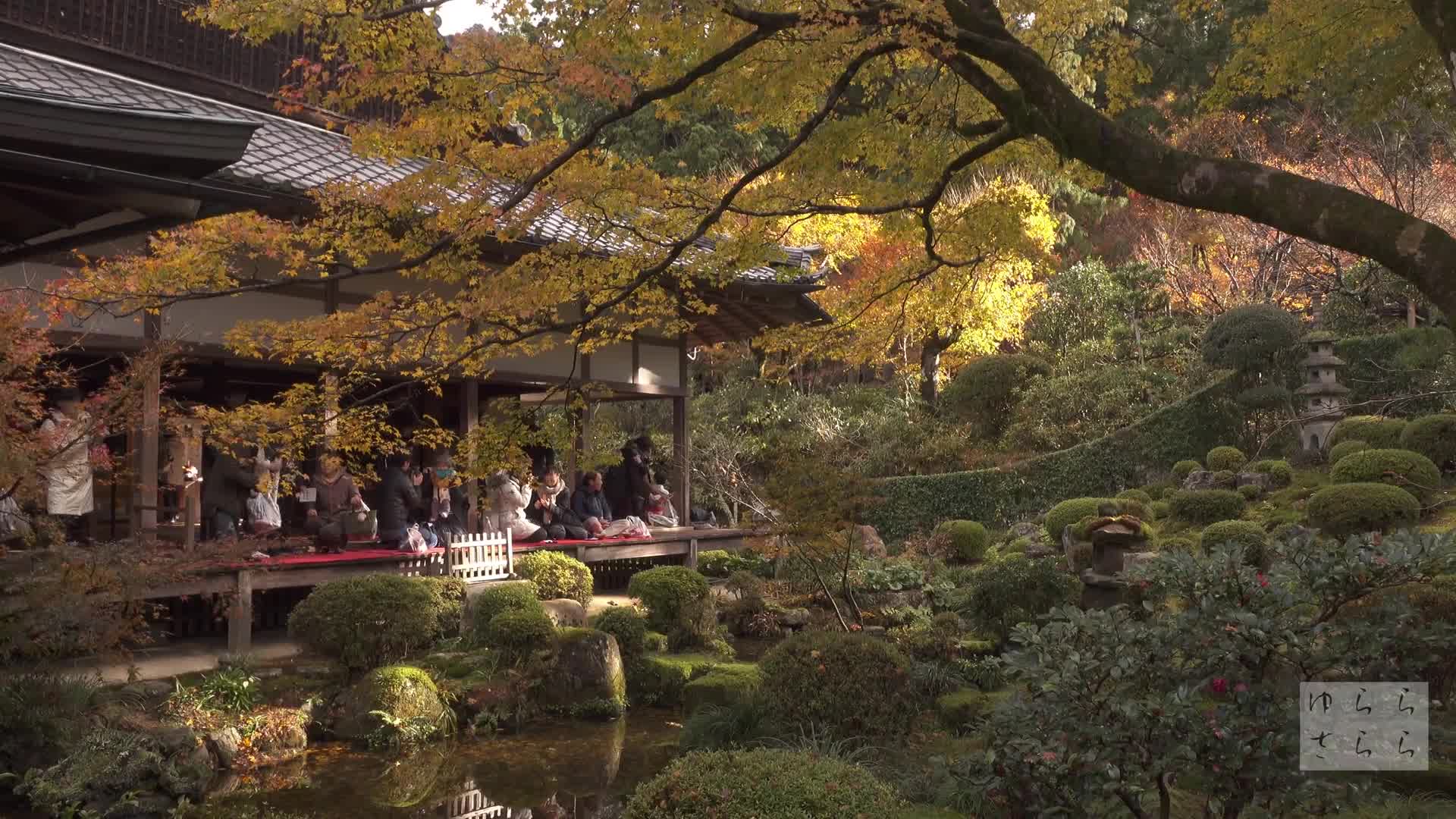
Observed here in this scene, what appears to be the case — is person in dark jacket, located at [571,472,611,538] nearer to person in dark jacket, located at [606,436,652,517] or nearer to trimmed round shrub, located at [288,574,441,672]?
person in dark jacket, located at [606,436,652,517]

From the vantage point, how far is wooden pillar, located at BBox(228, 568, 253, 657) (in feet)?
34.9

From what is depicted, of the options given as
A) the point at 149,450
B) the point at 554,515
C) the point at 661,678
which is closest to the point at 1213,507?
the point at 661,678

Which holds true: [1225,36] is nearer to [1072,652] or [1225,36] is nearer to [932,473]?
[932,473]

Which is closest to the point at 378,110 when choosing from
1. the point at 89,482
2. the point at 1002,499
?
the point at 89,482

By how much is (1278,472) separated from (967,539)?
15.1 feet

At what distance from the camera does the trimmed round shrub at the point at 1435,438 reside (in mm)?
14906

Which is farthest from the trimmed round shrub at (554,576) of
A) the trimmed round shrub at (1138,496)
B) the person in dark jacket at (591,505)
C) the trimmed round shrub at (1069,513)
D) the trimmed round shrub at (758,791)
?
the trimmed round shrub at (1138,496)

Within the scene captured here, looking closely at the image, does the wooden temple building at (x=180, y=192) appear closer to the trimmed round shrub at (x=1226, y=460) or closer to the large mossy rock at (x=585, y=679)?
the large mossy rock at (x=585, y=679)

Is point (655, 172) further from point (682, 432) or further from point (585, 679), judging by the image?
point (682, 432)

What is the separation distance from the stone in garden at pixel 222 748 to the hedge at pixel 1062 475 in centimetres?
1293

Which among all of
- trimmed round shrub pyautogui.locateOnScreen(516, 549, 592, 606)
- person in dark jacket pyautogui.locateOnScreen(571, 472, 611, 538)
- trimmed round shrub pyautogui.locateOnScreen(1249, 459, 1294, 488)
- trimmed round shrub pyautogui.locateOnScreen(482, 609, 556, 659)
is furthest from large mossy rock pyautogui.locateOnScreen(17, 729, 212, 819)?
trimmed round shrub pyautogui.locateOnScreen(1249, 459, 1294, 488)

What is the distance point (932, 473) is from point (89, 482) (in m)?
16.0

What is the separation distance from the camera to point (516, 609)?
1107 centimetres

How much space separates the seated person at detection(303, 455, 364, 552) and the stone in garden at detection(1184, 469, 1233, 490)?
487 inches
